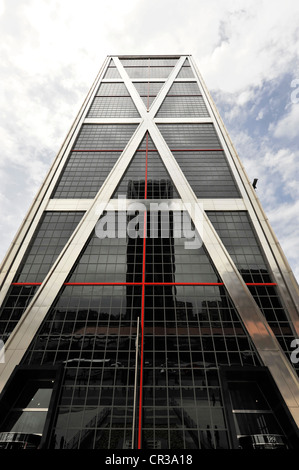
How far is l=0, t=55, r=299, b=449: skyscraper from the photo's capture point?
1589 centimetres

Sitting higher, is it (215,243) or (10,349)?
(215,243)

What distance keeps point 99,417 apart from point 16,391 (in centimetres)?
688

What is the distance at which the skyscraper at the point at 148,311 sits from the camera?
1589 centimetres

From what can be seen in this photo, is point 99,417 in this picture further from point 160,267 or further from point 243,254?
point 243,254

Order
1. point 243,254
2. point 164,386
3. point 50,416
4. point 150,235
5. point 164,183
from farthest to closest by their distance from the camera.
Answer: point 164,183 → point 150,235 → point 243,254 → point 164,386 → point 50,416

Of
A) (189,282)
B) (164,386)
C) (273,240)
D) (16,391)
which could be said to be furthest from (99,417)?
(273,240)

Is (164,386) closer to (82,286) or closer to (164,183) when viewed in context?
(82,286)

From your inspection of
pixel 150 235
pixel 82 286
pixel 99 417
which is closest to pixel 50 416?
pixel 99 417

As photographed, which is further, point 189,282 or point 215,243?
point 215,243

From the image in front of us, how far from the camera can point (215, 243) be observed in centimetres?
2483

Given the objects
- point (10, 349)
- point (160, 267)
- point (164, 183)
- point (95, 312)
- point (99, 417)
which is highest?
point (164, 183)

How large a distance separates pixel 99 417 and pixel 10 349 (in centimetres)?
869

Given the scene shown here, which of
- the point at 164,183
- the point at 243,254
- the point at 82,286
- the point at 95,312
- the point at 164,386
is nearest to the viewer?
the point at 164,386

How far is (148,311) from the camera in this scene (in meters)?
20.6
